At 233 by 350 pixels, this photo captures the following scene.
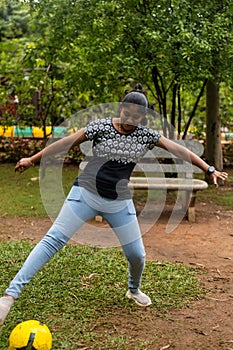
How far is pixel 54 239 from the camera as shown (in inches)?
162

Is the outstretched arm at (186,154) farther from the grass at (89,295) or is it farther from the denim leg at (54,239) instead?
the grass at (89,295)

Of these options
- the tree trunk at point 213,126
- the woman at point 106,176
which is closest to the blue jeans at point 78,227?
the woman at point 106,176

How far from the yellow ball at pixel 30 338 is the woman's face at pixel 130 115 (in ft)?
5.17

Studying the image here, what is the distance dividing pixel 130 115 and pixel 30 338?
172 centimetres

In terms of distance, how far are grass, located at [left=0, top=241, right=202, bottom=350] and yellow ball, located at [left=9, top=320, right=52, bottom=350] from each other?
0.95 feet

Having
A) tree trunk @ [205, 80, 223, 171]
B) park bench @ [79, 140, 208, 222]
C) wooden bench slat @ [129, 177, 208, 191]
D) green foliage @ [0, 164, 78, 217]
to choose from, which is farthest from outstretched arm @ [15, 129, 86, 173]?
tree trunk @ [205, 80, 223, 171]

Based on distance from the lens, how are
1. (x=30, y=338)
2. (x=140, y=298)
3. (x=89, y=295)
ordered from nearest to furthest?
(x=30, y=338) < (x=140, y=298) < (x=89, y=295)

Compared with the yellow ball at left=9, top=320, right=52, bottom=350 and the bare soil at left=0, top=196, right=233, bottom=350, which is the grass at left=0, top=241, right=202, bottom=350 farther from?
the yellow ball at left=9, top=320, right=52, bottom=350

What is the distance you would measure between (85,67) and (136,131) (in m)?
4.89

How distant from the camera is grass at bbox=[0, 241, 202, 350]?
161 inches

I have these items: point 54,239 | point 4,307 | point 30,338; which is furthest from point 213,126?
point 30,338

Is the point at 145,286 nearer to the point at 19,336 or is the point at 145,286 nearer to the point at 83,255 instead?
the point at 83,255

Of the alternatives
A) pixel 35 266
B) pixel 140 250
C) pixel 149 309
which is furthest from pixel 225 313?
pixel 35 266

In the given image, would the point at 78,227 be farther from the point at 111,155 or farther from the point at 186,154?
the point at 186,154
